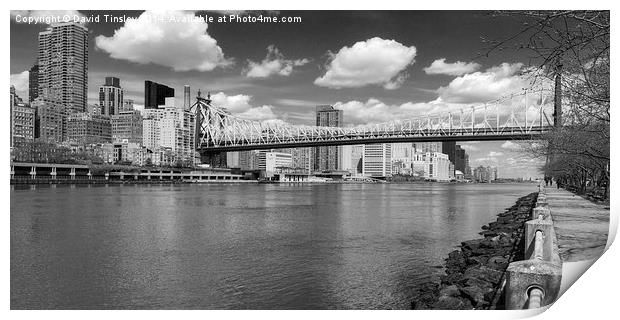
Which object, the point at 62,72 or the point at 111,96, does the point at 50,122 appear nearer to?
the point at 111,96

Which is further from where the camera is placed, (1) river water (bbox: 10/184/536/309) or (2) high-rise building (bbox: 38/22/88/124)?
(2) high-rise building (bbox: 38/22/88/124)

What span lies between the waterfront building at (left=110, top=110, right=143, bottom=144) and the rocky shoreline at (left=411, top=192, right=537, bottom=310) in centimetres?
6685

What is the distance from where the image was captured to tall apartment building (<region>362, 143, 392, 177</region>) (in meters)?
76.8

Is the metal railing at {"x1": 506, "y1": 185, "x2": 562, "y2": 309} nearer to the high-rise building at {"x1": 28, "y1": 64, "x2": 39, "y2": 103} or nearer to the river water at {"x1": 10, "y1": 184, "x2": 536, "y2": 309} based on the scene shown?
the river water at {"x1": 10, "y1": 184, "x2": 536, "y2": 309}

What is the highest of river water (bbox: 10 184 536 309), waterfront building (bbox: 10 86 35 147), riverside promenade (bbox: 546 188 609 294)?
waterfront building (bbox: 10 86 35 147)

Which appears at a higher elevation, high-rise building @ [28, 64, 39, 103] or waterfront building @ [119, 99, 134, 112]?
waterfront building @ [119, 99, 134, 112]

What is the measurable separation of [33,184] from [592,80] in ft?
119

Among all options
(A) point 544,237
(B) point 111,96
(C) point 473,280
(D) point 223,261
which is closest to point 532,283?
(A) point 544,237

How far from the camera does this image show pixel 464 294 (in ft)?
17.4

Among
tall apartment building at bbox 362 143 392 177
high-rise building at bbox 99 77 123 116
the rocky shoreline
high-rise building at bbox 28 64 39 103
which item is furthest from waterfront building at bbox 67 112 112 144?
the rocky shoreline

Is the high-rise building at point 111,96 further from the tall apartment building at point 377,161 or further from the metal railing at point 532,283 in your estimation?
the metal railing at point 532,283

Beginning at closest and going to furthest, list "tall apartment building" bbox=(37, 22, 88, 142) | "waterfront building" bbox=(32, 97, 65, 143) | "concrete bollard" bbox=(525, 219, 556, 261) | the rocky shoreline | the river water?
"concrete bollard" bbox=(525, 219, 556, 261)
the rocky shoreline
the river water
"tall apartment building" bbox=(37, 22, 88, 142)
"waterfront building" bbox=(32, 97, 65, 143)

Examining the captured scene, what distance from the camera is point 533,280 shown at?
319 centimetres

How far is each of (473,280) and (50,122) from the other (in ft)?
172
